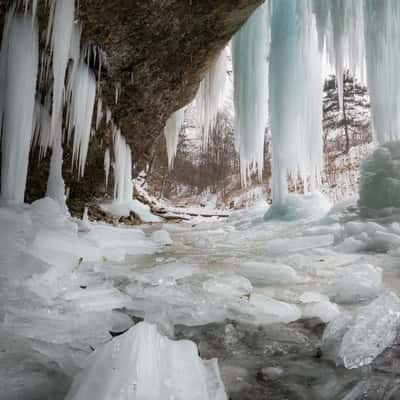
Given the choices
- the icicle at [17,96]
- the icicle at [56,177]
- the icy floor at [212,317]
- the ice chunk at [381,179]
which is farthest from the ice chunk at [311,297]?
the icicle at [56,177]

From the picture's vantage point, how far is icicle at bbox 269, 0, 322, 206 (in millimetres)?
6012

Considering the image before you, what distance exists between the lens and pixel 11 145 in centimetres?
271

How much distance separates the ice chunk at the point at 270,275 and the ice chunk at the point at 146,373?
1117mm

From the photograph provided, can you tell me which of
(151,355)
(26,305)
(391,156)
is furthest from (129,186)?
(151,355)

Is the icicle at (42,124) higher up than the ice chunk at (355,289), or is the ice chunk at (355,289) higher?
the icicle at (42,124)

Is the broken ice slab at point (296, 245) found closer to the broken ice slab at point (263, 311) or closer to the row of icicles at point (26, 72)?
the broken ice slab at point (263, 311)

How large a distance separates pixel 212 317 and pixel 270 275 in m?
0.73

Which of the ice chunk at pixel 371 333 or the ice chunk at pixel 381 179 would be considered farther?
the ice chunk at pixel 381 179

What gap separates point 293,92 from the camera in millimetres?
6215

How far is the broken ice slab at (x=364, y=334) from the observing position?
78 cm

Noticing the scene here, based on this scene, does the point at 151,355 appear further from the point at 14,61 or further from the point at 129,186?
the point at 129,186

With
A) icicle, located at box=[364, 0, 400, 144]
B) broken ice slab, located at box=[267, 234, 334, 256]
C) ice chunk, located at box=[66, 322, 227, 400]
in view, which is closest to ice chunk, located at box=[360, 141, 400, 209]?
icicle, located at box=[364, 0, 400, 144]

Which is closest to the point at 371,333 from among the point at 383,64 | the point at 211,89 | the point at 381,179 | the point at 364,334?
the point at 364,334

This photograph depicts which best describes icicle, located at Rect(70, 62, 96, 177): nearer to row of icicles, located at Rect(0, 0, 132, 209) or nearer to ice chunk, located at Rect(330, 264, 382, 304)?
row of icicles, located at Rect(0, 0, 132, 209)
